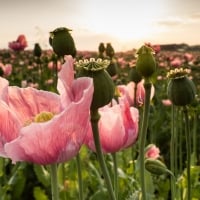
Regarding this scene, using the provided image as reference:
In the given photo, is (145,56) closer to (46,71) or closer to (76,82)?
(76,82)

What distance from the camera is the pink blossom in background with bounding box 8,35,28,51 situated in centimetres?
419

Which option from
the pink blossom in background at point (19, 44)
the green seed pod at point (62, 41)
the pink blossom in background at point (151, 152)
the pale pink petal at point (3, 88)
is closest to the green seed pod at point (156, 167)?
the green seed pod at point (62, 41)

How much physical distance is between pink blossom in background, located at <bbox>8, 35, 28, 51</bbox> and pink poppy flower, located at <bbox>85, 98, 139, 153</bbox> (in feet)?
11.1

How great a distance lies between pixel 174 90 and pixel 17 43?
3475mm

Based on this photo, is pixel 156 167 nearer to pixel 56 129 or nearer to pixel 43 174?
pixel 56 129

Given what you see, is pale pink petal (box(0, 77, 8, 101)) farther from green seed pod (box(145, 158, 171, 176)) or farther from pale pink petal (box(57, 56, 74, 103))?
green seed pod (box(145, 158, 171, 176))

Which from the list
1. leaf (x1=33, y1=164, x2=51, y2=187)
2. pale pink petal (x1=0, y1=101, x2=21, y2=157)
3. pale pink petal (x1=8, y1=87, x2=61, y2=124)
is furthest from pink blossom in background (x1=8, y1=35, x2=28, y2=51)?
pale pink petal (x1=0, y1=101, x2=21, y2=157)

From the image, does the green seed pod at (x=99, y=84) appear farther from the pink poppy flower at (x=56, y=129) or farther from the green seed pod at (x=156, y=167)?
the green seed pod at (x=156, y=167)

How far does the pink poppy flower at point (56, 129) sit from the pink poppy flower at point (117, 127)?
0.73ft

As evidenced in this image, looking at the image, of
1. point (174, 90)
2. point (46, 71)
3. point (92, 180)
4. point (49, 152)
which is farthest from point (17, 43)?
point (49, 152)

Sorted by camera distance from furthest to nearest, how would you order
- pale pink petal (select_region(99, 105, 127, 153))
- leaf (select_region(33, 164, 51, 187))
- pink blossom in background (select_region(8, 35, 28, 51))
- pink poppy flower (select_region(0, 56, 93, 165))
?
pink blossom in background (select_region(8, 35, 28, 51)), leaf (select_region(33, 164, 51, 187)), pale pink petal (select_region(99, 105, 127, 153)), pink poppy flower (select_region(0, 56, 93, 165))

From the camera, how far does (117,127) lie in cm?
85

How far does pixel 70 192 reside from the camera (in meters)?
1.73

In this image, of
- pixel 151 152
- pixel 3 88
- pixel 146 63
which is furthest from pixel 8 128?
pixel 151 152
